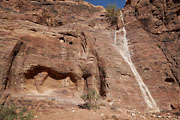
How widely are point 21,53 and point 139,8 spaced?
1296 centimetres

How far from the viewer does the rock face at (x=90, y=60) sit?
34.2 ft

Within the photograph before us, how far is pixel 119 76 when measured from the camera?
12148 millimetres

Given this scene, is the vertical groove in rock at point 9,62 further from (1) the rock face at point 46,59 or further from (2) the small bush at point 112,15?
(2) the small bush at point 112,15

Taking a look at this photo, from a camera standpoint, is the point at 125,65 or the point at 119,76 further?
the point at 125,65

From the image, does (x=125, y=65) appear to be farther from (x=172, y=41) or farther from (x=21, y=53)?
(x=21, y=53)

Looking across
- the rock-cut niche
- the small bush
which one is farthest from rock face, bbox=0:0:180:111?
the small bush

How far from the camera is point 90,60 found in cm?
1268

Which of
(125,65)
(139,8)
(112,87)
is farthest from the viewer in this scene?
(139,8)

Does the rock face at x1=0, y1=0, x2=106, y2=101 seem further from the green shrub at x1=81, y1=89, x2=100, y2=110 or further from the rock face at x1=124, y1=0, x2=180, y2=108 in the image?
the rock face at x1=124, y1=0, x2=180, y2=108

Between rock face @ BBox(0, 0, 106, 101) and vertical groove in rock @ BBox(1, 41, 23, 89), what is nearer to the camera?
vertical groove in rock @ BBox(1, 41, 23, 89)

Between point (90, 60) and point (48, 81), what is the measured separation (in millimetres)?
3758

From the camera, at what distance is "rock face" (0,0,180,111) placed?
10430mm

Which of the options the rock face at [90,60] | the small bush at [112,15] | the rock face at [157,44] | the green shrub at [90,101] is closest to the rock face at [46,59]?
the rock face at [90,60]

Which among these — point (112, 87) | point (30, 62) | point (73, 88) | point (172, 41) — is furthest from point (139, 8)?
point (30, 62)
